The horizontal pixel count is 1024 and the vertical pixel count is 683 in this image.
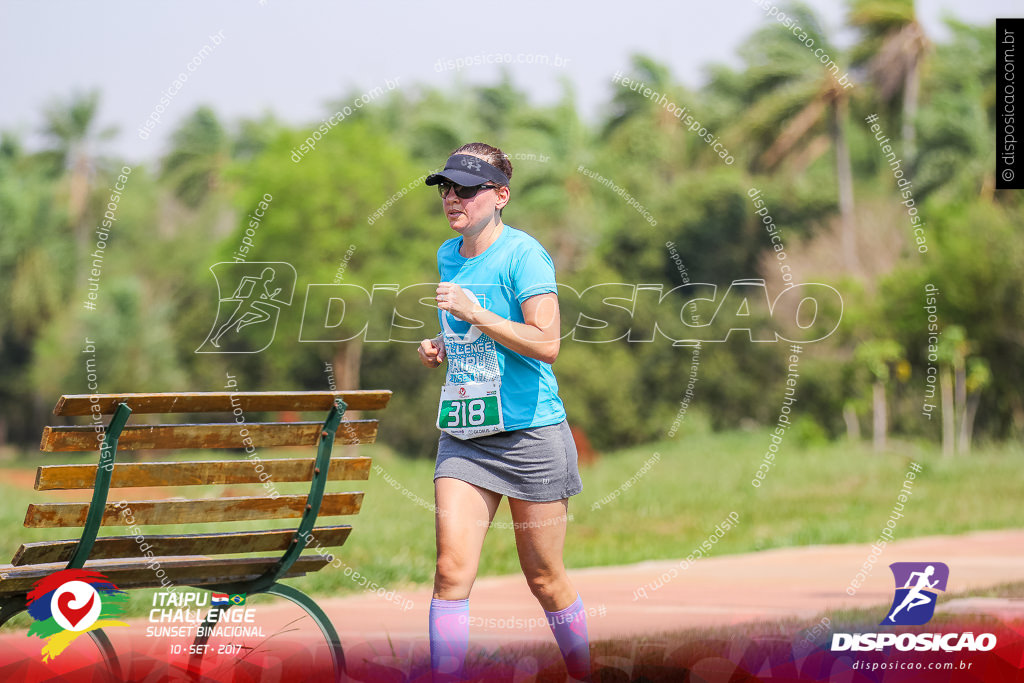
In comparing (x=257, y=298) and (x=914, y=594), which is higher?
(x=257, y=298)

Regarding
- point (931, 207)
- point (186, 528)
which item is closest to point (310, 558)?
point (186, 528)

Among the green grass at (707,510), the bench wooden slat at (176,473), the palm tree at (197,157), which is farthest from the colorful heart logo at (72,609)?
the palm tree at (197,157)

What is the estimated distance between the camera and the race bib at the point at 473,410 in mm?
3906

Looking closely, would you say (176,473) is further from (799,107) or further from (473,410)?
(799,107)

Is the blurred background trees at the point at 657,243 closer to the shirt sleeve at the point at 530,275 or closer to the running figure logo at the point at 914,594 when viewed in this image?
the running figure logo at the point at 914,594

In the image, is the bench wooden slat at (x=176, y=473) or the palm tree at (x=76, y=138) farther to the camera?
the palm tree at (x=76, y=138)

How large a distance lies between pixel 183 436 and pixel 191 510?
0.33m

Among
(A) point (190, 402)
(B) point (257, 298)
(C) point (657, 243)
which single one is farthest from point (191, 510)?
(C) point (657, 243)

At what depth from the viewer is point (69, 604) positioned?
3953 millimetres

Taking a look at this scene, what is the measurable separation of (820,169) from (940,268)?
2029cm

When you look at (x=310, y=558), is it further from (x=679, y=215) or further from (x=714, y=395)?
(x=679, y=215)

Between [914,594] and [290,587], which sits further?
[914,594]

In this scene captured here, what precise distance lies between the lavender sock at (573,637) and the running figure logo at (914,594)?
1.85 m

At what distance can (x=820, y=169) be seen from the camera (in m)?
37.3
